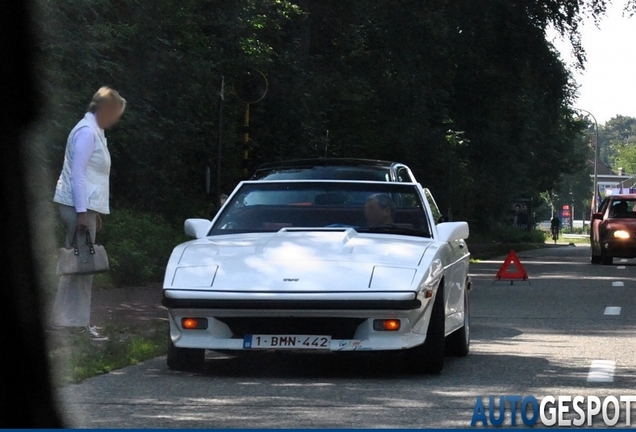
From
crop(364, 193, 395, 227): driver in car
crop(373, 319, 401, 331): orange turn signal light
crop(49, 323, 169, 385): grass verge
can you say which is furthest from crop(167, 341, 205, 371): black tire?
crop(364, 193, 395, 227): driver in car

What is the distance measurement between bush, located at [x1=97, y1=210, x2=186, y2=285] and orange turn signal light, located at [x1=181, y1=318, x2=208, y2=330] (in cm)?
822

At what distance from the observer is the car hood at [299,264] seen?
857 cm

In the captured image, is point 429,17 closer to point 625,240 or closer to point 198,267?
point 625,240

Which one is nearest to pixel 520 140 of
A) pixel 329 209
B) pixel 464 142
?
pixel 464 142

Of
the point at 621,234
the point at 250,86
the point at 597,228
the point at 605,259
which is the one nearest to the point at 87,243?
the point at 250,86

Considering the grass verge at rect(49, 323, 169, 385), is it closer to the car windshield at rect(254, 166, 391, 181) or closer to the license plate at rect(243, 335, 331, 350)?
the license plate at rect(243, 335, 331, 350)

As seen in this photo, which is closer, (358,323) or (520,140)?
(358,323)

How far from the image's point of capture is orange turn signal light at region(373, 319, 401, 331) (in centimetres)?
855

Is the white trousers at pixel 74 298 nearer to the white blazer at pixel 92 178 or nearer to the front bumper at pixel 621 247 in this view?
the white blazer at pixel 92 178

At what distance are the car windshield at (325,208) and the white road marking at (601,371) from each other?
154 cm

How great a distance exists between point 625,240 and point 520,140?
15681mm

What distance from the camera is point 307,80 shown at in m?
27.6

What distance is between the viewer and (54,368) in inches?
347

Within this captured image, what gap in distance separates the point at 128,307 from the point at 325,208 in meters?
4.46
